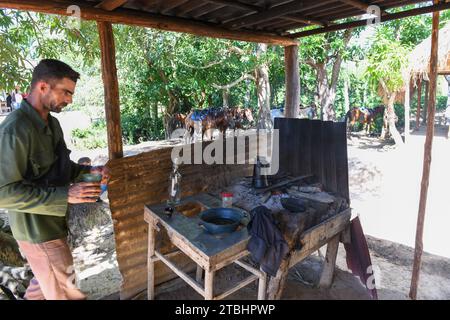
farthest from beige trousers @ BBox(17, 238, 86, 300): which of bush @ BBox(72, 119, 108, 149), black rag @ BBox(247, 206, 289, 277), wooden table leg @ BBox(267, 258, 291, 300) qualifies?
bush @ BBox(72, 119, 108, 149)

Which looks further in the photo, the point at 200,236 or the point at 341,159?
the point at 341,159

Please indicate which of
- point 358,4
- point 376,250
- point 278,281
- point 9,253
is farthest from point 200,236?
point 376,250

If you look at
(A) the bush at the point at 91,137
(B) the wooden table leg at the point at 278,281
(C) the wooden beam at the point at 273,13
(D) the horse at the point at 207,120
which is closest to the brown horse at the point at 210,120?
(D) the horse at the point at 207,120

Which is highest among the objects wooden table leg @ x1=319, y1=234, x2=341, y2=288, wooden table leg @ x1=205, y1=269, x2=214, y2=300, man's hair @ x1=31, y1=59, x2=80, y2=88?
man's hair @ x1=31, y1=59, x2=80, y2=88

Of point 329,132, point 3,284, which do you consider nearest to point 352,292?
point 329,132

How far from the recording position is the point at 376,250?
4242mm

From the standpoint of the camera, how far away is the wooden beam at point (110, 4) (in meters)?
2.36

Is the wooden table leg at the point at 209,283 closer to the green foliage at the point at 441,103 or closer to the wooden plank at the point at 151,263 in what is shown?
the wooden plank at the point at 151,263

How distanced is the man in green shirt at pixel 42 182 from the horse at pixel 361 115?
38.2ft

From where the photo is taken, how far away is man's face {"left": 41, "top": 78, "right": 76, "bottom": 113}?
1.96 meters

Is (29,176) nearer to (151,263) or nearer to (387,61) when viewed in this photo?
(151,263)

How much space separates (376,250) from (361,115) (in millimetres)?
9448

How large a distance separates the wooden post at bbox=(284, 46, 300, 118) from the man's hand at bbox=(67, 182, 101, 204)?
3.64 metres

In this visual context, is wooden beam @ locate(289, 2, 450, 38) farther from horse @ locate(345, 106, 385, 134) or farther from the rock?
horse @ locate(345, 106, 385, 134)
